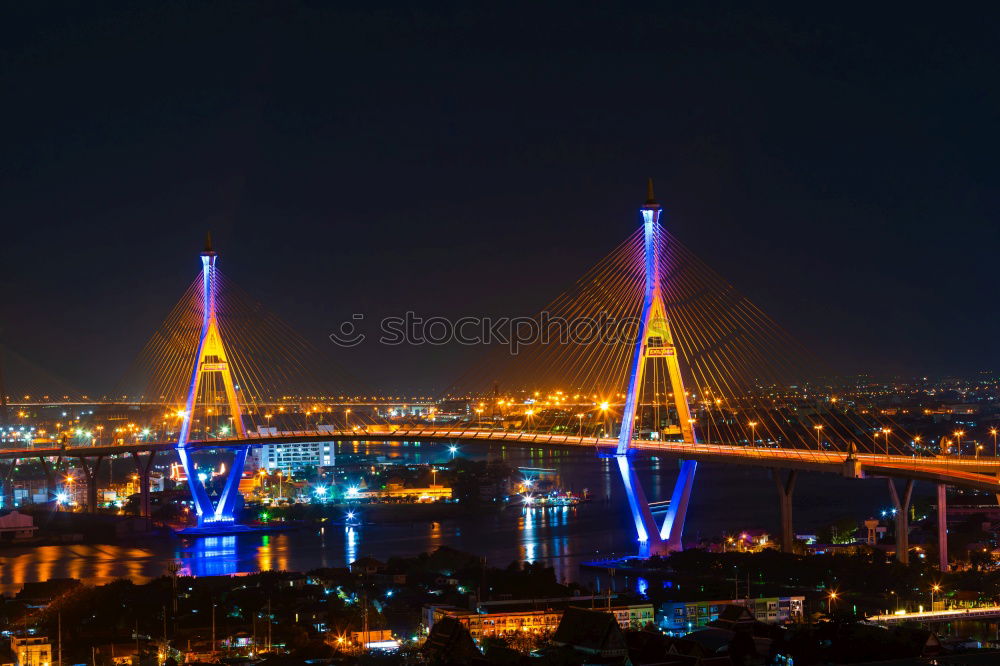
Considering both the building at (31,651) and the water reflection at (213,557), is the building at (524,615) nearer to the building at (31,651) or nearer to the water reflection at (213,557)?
the building at (31,651)

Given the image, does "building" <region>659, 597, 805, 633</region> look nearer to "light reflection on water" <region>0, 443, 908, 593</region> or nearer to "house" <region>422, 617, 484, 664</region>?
"house" <region>422, 617, 484, 664</region>

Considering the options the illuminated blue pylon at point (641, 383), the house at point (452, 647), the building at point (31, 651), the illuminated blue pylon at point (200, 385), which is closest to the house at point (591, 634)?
the house at point (452, 647)

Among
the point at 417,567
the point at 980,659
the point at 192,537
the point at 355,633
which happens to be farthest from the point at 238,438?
the point at 980,659

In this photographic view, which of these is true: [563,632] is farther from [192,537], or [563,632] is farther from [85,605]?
[192,537]

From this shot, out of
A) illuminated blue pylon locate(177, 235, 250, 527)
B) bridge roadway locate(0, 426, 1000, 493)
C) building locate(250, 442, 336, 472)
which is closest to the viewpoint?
bridge roadway locate(0, 426, 1000, 493)

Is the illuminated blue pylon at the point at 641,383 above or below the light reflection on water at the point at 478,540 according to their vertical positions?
above

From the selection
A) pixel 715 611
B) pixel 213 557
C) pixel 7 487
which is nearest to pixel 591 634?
pixel 715 611

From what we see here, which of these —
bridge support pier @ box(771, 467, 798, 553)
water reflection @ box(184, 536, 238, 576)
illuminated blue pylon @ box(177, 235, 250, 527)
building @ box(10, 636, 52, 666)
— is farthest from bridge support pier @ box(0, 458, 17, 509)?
building @ box(10, 636, 52, 666)
